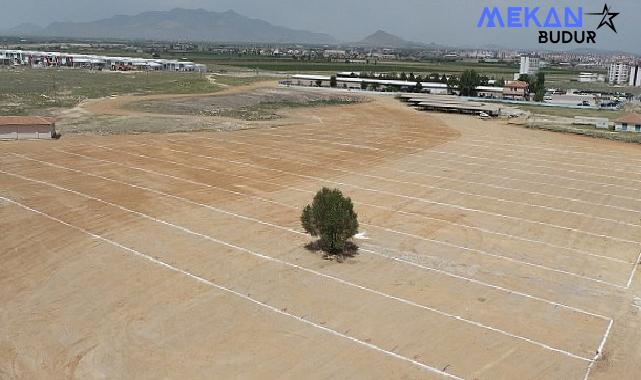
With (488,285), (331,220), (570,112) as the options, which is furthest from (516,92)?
(488,285)

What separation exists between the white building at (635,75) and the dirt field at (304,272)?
333 ft

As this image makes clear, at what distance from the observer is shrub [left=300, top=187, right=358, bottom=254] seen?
67.1 ft

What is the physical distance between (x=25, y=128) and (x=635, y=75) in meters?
121

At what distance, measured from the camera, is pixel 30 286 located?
58.5 ft

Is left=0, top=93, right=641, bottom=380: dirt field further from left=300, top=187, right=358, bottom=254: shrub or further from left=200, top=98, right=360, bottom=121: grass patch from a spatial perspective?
left=200, top=98, right=360, bottom=121: grass patch

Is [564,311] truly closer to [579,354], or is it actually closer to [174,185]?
[579,354]

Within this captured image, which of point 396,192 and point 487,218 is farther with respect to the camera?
point 396,192

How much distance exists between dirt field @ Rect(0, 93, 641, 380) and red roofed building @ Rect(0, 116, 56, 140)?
504cm

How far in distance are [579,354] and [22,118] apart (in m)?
39.5

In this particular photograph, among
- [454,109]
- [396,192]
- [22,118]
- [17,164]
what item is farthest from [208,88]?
[396,192]

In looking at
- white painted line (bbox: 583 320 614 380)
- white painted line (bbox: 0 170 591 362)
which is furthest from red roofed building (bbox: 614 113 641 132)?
white painted line (bbox: 0 170 591 362)

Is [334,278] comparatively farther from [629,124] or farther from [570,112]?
[570,112]

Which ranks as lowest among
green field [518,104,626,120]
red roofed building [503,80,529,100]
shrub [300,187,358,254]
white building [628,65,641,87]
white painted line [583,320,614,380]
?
white painted line [583,320,614,380]

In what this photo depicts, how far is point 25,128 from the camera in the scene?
41844 millimetres
